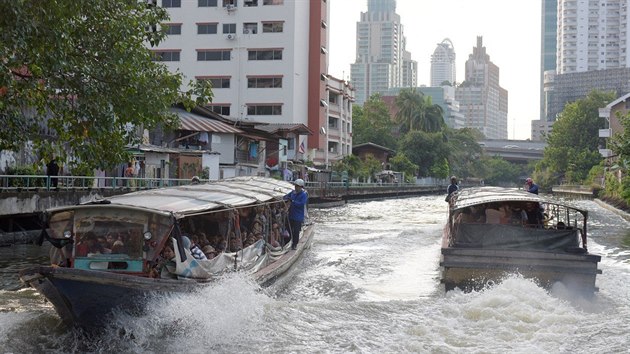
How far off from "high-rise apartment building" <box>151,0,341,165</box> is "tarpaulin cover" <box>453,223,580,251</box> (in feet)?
127

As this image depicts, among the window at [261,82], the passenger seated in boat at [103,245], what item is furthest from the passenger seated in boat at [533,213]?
the window at [261,82]

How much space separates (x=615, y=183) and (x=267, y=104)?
79.9ft

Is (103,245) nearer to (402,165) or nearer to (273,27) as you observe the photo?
(273,27)

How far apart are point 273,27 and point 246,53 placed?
2.73 meters

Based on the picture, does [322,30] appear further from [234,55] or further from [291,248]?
[291,248]

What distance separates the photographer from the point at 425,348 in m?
9.30

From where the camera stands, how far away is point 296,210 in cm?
1598

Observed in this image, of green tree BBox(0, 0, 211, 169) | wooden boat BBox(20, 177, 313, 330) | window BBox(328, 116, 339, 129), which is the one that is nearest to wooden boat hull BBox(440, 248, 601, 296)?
wooden boat BBox(20, 177, 313, 330)

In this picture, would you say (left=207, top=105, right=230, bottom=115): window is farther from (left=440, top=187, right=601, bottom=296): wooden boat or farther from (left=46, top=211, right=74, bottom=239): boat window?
(left=46, top=211, right=74, bottom=239): boat window

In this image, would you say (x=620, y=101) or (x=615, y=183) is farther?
(x=620, y=101)

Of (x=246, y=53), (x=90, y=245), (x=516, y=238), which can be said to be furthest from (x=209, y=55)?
(x=90, y=245)

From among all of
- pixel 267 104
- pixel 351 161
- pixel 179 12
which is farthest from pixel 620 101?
pixel 179 12

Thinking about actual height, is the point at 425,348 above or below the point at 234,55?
below

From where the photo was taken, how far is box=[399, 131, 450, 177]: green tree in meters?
77.8
